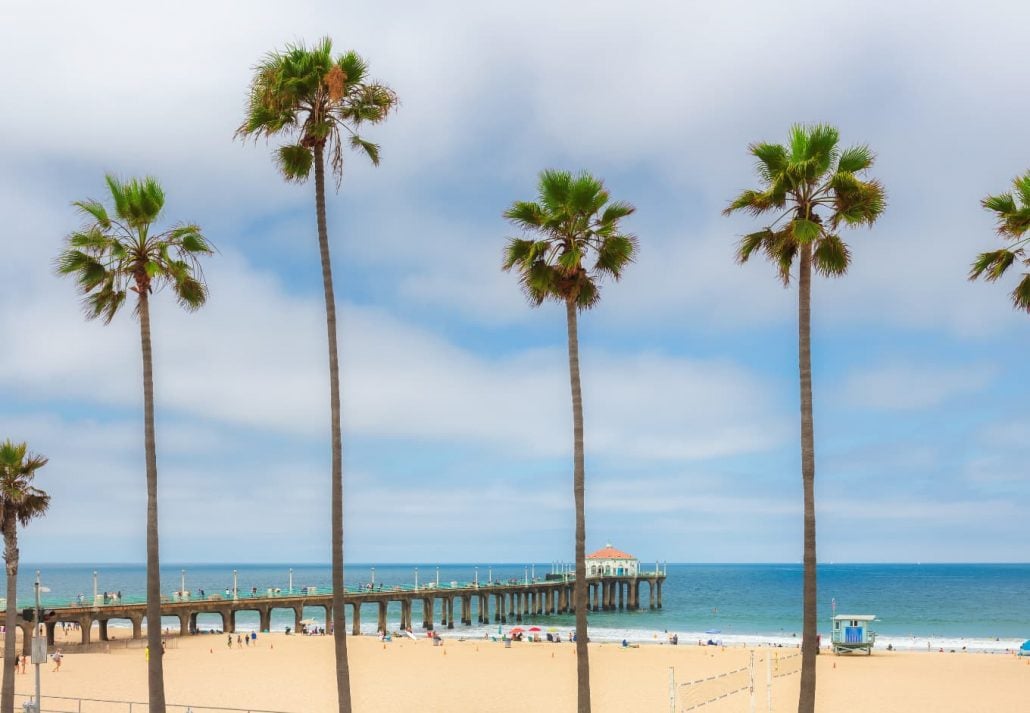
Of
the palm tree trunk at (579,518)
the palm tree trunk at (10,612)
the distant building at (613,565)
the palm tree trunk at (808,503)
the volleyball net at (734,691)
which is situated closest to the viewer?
the palm tree trunk at (808,503)

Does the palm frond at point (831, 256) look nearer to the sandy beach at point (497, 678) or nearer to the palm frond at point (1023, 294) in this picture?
the palm frond at point (1023, 294)

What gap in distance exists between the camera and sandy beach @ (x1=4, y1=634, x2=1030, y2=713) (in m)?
37.2

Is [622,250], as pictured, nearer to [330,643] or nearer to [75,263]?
[75,263]

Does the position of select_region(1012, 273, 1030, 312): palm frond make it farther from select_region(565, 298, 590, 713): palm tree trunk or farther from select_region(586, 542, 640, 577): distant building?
select_region(586, 542, 640, 577): distant building

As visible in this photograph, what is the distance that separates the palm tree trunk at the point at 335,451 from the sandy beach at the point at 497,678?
2062 centimetres

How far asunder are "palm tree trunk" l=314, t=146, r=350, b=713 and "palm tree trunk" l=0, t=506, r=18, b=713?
357 inches

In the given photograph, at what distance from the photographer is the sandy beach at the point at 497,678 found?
3722 cm

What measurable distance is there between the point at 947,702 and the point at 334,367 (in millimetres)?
31732

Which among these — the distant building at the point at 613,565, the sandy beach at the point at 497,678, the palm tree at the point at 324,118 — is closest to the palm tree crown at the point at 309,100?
the palm tree at the point at 324,118

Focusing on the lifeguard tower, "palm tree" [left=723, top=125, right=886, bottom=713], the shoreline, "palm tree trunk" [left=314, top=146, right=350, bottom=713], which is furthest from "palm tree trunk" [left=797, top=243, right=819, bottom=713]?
the shoreline

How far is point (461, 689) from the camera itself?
138 feet

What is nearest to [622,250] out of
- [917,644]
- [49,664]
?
[49,664]

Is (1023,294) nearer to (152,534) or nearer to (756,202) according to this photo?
(756,202)

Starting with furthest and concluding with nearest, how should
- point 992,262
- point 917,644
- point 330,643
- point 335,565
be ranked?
1. point 917,644
2. point 330,643
3. point 992,262
4. point 335,565
